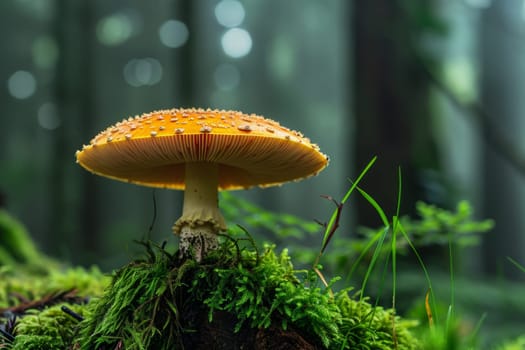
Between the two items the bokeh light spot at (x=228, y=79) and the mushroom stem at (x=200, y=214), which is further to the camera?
the bokeh light spot at (x=228, y=79)

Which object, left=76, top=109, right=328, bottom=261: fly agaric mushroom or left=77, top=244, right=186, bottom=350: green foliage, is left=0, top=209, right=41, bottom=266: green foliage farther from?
left=77, top=244, right=186, bottom=350: green foliage

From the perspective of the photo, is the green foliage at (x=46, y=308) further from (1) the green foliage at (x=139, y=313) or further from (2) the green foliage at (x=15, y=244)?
(2) the green foliage at (x=15, y=244)

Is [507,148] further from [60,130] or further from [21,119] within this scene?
[21,119]

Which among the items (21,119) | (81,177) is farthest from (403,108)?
(21,119)

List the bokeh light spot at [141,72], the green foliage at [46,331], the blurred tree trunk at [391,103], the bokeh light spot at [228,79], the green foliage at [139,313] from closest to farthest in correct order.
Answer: the green foliage at [139,313]
the green foliage at [46,331]
the blurred tree trunk at [391,103]
the bokeh light spot at [141,72]
the bokeh light spot at [228,79]

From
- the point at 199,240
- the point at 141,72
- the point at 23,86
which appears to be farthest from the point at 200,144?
the point at 23,86

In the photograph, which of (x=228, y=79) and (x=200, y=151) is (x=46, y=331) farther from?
(x=228, y=79)

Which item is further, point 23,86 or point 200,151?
point 23,86

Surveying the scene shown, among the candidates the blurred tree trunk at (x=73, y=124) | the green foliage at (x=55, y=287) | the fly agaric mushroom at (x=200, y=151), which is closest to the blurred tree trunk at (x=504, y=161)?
the fly agaric mushroom at (x=200, y=151)
